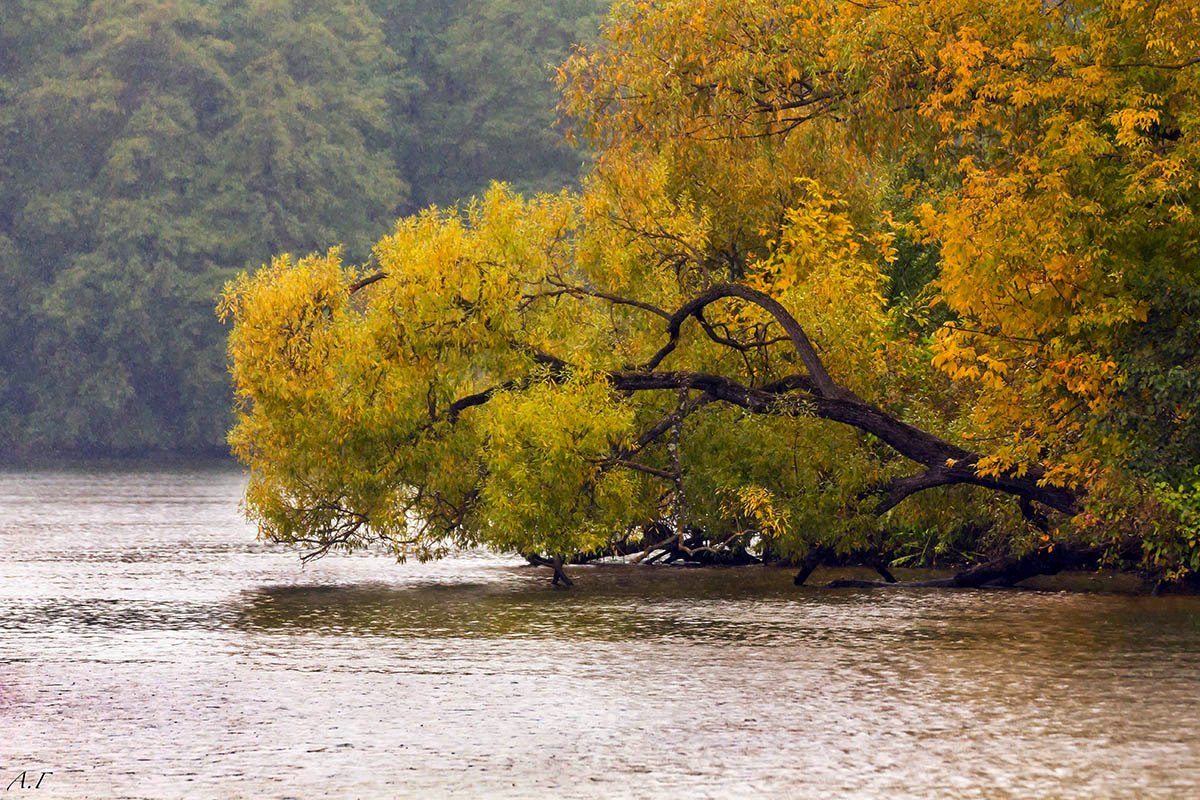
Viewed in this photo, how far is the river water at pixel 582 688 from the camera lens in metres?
14.1

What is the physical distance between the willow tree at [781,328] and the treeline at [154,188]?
5344 cm

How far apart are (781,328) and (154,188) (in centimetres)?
5953

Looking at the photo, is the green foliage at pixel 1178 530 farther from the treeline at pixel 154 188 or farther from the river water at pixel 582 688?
the treeline at pixel 154 188

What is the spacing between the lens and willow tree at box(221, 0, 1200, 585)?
77.9ft

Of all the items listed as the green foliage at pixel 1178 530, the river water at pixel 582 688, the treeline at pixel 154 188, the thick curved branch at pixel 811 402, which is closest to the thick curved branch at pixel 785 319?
the thick curved branch at pixel 811 402

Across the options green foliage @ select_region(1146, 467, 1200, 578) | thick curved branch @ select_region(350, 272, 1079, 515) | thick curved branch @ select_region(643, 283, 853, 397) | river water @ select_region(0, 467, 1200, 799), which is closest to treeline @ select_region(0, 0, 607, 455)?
river water @ select_region(0, 467, 1200, 799)

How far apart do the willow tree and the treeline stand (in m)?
53.4

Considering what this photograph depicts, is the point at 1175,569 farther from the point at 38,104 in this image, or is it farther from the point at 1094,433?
the point at 38,104

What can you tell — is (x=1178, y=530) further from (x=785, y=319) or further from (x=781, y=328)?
(x=781, y=328)

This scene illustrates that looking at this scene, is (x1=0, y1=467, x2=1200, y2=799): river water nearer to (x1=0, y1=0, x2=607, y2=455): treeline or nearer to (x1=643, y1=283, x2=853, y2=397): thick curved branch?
(x1=643, y1=283, x2=853, y2=397): thick curved branch

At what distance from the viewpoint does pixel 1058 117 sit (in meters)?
23.5

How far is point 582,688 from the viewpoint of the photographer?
18.5m

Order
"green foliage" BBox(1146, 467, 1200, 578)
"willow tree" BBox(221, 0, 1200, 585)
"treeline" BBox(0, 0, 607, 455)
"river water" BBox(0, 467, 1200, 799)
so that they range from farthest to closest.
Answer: "treeline" BBox(0, 0, 607, 455)
"willow tree" BBox(221, 0, 1200, 585)
"green foliage" BBox(1146, 467, 1200, 578)
"river water" BBox(0, 467, 1200, 799)

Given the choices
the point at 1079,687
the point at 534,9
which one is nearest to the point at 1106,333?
the point at 1079,687
